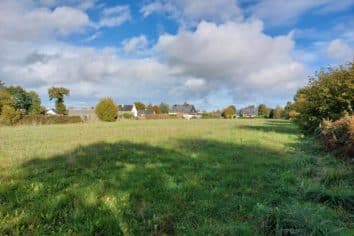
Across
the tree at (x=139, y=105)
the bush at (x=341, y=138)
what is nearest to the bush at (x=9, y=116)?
the bush at (x=341, y=138)

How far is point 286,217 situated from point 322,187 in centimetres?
217

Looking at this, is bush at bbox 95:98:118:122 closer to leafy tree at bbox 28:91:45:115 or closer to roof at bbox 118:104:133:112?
leafy tree at bbox 28:91:45:115

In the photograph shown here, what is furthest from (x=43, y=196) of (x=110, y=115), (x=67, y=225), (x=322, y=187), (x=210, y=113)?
(x=210, y=113)

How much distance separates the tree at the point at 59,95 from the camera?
8236 centimetres

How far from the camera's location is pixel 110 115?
180 feet

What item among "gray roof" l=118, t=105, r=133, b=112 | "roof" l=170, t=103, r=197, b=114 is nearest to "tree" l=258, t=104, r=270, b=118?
"roof" l=170, t=103, r=197, b=114

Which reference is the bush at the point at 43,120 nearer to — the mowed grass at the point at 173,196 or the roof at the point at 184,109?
the mowed grass at the point at 173,196

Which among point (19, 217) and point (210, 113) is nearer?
point (19, 217)

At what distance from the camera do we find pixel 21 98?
80125 mm

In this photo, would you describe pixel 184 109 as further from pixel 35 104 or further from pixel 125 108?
pixel 35 104

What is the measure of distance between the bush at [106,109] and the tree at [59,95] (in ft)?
107

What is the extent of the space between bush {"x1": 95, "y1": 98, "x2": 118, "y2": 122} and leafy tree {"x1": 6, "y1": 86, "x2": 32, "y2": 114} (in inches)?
1282

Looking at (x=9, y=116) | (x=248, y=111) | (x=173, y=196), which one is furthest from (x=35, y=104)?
(x=248, y=111)

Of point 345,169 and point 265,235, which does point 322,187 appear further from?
point 265,235
